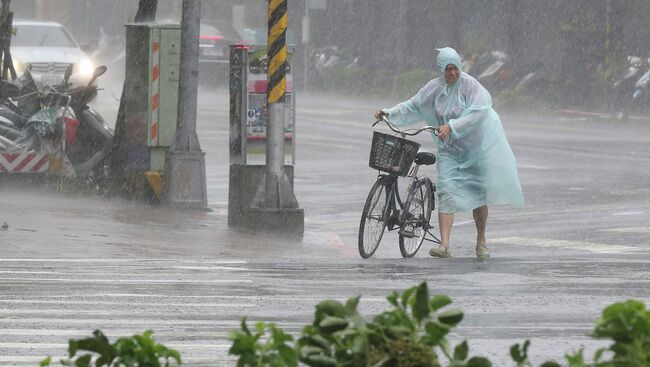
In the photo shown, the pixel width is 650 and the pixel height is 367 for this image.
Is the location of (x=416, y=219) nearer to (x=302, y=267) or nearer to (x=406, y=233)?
(x=406, y=233)

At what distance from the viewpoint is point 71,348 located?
4215 mm

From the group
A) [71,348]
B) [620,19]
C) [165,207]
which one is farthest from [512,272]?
[620,19]

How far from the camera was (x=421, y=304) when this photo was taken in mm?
4184

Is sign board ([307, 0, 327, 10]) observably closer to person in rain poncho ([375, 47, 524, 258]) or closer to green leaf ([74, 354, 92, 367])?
person in rain poncho ([375, 47, 524, 258])

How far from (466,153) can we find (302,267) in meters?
Result: 1.88

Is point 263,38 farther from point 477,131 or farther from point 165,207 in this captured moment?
point 477,131

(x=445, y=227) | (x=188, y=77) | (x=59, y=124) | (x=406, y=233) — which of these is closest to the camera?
(x=445, y=227)

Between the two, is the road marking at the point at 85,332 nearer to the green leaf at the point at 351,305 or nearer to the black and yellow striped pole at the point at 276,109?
the green leaf at the point at 351,305

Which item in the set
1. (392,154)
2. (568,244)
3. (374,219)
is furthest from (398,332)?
(568,244)

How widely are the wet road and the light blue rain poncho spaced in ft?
1.82

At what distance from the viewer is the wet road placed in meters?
8.89

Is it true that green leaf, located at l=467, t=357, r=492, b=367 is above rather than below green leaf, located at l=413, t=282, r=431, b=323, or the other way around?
below

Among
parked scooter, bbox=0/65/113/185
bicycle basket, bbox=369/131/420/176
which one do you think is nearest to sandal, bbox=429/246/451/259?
bicycle basket, bbox=369/131/420/176

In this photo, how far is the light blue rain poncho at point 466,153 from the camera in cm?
1290
